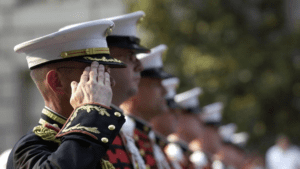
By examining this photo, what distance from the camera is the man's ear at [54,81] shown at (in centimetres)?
272

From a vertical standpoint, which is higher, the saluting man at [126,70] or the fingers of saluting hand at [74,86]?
the saluting man at [126,70]

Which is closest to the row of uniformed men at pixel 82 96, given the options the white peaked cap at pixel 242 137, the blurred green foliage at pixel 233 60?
the white peaked cap at pixel 242 137

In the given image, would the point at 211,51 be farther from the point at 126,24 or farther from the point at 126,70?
the point at 126,70

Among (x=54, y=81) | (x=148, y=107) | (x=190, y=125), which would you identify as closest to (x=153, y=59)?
(x=148, y=107)

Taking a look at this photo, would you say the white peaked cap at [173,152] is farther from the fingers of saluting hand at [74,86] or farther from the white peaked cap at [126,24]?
the fingers of saluting hand at [74,86]

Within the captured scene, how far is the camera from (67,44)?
2.71 m

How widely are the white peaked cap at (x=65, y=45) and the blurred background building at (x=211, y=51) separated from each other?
1127 centimetres

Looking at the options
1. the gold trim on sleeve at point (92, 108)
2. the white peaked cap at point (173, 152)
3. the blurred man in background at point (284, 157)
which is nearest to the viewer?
the gold trim on sleeve at point (92, 108)

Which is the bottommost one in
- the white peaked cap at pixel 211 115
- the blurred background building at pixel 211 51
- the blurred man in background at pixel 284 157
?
the white peaked cap at pixel 211 115

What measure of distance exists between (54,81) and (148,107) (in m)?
2.36

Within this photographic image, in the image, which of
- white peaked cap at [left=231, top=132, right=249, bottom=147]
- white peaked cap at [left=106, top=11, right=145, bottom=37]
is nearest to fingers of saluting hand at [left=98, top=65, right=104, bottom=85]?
white peaked cap at [left=106, top=11, right=145, bottom=37]

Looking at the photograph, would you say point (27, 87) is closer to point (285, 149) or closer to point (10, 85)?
point (10, 85)

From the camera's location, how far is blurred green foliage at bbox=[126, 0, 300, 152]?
15.2m

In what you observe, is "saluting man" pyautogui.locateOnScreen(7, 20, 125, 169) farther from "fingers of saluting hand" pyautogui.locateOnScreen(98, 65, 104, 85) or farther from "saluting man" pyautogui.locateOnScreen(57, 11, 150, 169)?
"saluting man" pyautogui.locateOnScreen(57, 11, 150, 169)
